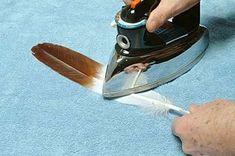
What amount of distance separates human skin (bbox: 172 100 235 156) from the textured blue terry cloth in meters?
0.04

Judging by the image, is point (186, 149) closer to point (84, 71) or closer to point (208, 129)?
point (208, 129)

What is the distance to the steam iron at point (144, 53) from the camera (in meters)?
0.86

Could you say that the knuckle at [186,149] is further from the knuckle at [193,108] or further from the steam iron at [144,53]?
the steam iron at [144,53]

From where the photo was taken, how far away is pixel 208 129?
702 millimetres

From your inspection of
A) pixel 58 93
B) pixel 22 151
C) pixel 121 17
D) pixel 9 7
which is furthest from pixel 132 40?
pixel 9 7

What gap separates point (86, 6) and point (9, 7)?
0.77 ft

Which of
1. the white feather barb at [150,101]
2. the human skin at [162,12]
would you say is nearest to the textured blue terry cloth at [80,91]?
the white feather barb at [150,101]

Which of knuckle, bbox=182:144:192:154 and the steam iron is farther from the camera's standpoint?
the steam iron

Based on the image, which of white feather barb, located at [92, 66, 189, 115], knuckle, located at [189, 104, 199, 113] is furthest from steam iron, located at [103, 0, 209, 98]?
knuckle, located at [189, 104, 199, 113]

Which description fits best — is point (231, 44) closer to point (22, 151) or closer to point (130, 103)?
point (130, 103)

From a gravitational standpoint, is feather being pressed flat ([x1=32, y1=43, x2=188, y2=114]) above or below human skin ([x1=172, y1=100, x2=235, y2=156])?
below

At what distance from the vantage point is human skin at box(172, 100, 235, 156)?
0.68 metres

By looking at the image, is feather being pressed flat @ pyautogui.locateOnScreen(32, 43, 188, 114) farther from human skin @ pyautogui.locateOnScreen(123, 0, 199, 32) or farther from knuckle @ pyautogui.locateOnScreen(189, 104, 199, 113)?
human skin @ pyautogui.locateOnScreen(123, 0, 199, 32)

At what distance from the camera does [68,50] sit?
101cm
